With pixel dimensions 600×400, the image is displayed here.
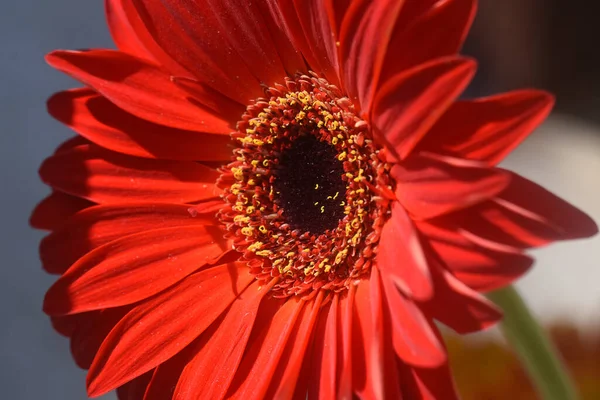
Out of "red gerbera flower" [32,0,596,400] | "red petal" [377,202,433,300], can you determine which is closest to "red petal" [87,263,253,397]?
"red gerbera flower" [32,0,596,400]

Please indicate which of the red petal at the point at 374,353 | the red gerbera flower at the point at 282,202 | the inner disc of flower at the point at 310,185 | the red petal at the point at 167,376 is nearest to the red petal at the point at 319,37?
the red gerbera flower at the point at 282,202

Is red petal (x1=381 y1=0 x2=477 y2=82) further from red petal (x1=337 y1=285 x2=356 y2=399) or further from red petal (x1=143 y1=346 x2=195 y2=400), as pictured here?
red petal (x1=143 y1=346 x2=195 y2=400)

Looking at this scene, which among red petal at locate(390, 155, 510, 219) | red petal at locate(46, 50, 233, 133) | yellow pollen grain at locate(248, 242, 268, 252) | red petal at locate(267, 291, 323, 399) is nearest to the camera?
red petal at locate(390, 155, 510, 219)

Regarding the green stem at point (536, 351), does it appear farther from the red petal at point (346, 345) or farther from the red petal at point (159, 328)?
the red petal at point (159, 328)

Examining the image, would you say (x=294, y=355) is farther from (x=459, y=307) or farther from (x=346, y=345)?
(x=459, y=307)

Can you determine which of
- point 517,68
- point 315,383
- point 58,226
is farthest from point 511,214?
point 517,68

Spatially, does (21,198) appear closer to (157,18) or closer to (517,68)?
(157,18)
